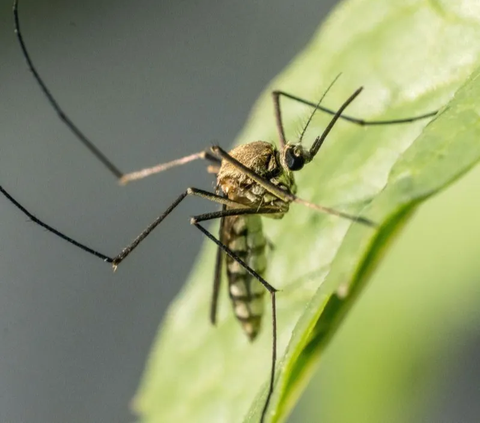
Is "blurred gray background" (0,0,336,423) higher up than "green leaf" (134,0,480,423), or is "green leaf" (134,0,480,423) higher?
"blurred gray background" (0,0,336,423)

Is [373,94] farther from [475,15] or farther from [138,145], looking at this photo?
[138,145]

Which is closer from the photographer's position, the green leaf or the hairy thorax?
the green leaf

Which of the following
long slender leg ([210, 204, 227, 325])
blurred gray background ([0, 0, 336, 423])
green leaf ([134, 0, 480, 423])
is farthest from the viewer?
blurred gray background ([0, 0, 336, 423])

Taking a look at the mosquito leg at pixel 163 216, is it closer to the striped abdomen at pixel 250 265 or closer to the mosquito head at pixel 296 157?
the striped abdomen at pixel 250 265

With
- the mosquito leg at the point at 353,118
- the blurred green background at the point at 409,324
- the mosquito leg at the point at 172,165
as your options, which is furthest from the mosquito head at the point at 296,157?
the blurred green background at the point at 409,324

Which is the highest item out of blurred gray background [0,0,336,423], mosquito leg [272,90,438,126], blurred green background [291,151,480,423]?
blurred gray background [0,0,336,423]

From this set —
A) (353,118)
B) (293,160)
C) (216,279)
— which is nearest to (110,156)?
(216,279)

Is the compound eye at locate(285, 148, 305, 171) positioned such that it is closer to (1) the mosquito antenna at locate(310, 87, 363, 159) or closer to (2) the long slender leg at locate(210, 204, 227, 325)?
(1) the mosquito antenna at locate(310, 87, 363, 159)

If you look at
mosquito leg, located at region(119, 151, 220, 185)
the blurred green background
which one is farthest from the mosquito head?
the blurred green background
